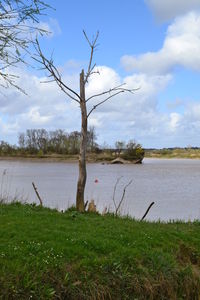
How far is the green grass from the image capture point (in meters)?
5.77

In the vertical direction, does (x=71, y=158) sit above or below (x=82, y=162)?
below

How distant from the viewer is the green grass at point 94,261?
18.9ft

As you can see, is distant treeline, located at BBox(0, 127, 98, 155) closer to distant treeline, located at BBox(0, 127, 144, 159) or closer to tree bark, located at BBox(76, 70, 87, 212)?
distant treeline, located at BBox(0, 127, 144, 159)

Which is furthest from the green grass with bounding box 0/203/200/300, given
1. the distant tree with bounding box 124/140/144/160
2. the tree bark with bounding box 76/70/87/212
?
the distant tree with bounding box 124/140/144/160

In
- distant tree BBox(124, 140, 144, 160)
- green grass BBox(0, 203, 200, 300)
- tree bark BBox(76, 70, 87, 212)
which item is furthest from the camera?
distant tree BBox(124, 140, 144, 160)

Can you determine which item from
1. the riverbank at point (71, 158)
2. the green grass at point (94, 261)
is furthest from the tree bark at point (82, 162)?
the riverbank at point (71, 158)

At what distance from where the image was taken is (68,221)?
900 cm

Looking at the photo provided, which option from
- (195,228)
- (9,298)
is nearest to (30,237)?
(9,298)

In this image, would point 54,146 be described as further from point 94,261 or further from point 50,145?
point 94,261

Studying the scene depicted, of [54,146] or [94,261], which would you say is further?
[54,146]

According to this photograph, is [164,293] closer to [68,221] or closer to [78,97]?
[68,221]

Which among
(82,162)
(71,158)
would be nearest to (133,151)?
(71,158)

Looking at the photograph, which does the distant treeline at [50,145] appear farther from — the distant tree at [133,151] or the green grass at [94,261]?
the green grass at [94,261]

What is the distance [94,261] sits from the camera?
641cm
